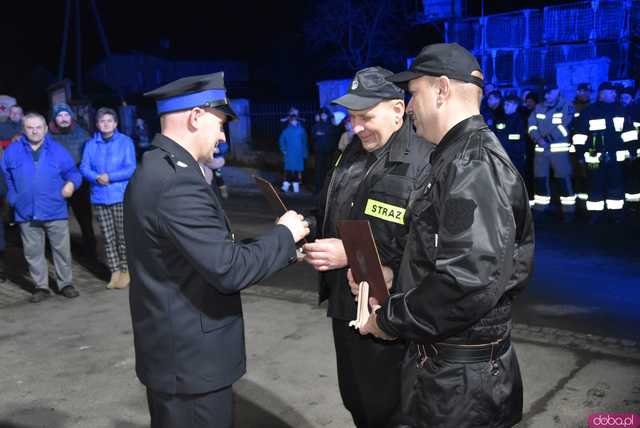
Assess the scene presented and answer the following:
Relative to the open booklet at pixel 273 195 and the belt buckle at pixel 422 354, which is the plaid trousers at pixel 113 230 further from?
the belt buckle at pixel 422 354

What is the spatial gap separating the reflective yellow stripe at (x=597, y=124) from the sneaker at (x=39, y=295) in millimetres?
8237

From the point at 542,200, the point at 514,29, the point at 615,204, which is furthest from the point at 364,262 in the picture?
the point at 514,29

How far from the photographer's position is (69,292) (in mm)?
7082

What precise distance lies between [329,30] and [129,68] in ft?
36.5

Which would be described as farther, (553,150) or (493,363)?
(553,150)

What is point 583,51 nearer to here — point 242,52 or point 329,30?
point 329,30

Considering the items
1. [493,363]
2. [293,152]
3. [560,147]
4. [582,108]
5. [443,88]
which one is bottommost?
[293,152]

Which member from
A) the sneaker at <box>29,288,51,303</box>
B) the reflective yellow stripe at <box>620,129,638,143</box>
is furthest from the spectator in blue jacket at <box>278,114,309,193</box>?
the sneaker at <box>29,288,51,303</box>

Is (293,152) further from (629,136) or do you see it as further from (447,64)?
(447,64)

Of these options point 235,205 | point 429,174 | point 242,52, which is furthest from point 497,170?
point 242,52

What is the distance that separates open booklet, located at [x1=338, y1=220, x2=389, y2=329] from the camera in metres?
2.40

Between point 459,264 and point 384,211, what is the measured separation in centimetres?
101

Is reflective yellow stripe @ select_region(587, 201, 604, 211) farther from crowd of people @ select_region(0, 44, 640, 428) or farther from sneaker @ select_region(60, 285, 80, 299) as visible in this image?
crowd of people @ select_region(0, 44, 640, 428)

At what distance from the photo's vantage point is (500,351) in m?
2.28
